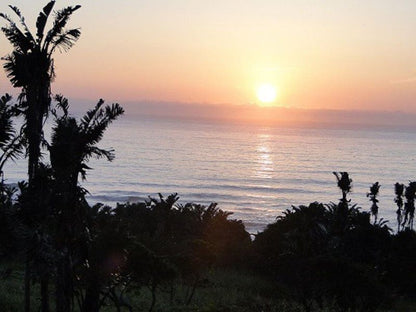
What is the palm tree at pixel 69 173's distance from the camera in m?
16.7

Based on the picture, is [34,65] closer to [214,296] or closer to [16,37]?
[16,37]

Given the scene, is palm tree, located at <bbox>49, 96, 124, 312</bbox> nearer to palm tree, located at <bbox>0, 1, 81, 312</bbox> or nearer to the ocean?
palm tree, located at <bbox>0, 1, 81, 312</bbox>

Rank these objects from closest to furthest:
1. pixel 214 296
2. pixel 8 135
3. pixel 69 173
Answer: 1. pixel 69 173
2. pixel 8 135
3. pixel 214 296

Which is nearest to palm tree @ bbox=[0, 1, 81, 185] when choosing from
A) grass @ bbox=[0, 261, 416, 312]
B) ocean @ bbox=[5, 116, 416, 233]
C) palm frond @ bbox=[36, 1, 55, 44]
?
palm frond @ bbox=[36, 1, 55, 44]

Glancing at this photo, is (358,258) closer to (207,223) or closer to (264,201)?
(207,223)

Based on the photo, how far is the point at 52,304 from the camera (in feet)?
87.4

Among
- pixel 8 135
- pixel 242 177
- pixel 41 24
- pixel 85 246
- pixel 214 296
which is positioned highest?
pixel 41 24

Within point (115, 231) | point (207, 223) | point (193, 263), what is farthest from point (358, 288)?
point (207, 223)

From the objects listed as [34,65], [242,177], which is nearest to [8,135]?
[34,65]

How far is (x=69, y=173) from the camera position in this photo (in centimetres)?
1688

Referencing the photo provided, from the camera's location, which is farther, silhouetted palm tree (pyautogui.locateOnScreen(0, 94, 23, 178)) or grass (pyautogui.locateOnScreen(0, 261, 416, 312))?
grass (pyautogui.locateOnScreen(0, 261, 416, 312))

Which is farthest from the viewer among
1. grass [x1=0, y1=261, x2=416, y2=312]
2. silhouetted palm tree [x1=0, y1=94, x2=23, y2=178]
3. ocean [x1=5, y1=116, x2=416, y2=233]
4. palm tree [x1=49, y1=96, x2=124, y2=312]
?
ocean [x1=5, y1=116, x2=416, y2=233]

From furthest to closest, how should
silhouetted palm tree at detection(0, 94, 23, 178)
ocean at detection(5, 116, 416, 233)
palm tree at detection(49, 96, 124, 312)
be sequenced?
ocean at detection(5, 116, 416, 233) < silhouetted palm tree at detection(0, 94, 23, 178) < palm tree at detection(49, 96, 124, 312)

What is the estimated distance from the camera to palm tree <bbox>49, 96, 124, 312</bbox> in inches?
659
